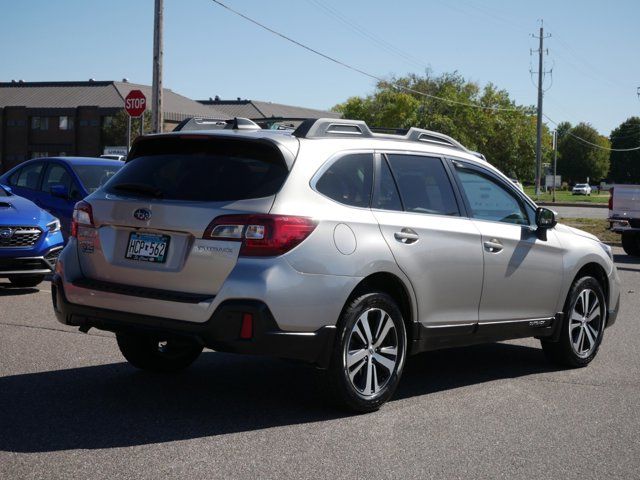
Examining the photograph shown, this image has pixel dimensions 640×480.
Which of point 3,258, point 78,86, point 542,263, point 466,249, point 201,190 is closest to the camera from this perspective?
point 201,190

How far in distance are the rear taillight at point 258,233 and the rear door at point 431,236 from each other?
0.82 meters

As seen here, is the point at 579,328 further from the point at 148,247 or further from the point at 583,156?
the point at 583,156

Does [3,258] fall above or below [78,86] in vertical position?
below

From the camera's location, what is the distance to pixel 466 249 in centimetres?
679

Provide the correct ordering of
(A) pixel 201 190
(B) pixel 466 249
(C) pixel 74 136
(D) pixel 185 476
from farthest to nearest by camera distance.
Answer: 1. (C) pixel 74 136
2. (B) pixel 466 249
3. (A) pixel 201 190
4. (D) pixel 185 476

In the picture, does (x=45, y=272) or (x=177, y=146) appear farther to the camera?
(x=45, y=272)

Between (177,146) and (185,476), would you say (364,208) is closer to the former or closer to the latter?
A: (177,146)

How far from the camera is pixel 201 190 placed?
5.77m

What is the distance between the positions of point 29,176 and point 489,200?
33.1ft

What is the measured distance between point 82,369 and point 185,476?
2767 mm

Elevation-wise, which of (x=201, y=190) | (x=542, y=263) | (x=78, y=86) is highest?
(x=78, y=86)

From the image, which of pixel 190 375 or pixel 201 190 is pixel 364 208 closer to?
pixel 201 190

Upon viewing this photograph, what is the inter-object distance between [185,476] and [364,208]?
225cm

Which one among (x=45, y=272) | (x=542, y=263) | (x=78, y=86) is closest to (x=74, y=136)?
(x=78, y=86)
